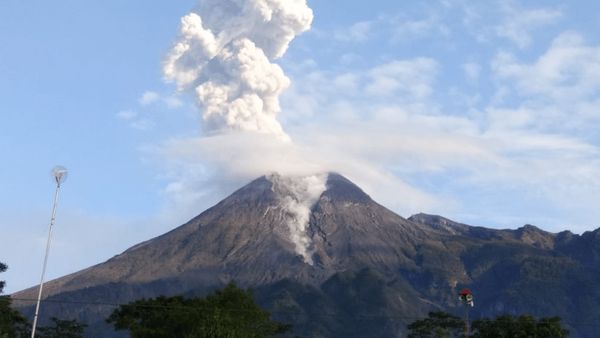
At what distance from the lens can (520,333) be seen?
308 ft

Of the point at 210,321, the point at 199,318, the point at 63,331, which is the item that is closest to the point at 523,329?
the point at 199,318

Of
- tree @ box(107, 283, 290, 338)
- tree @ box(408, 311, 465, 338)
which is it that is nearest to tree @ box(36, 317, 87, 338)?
tree @ box(107, 283, 290, 338)

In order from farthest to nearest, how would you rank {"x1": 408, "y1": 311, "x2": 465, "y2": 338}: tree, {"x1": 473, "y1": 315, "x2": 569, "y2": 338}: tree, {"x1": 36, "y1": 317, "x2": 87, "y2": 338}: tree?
{"x1": 36, "y1": 317, "x2": 87, "y2": 338}: tree
{"x1": 408, "y1": 311, "x2": 465, "y2": 338}: tree
{"x1": 473, "y1": 315, "x2": 569, "y2": 338}: tree

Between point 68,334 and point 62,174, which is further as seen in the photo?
point 68,334

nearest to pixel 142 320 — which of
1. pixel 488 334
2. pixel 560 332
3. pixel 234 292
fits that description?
pixel 234 292

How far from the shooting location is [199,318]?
84.2m

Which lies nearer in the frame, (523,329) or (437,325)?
(523,329)

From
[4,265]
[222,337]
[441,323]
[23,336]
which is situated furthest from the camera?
[441,323]

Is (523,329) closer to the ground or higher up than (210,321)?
higher up

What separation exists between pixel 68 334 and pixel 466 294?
7423cm

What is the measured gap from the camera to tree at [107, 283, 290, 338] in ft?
262

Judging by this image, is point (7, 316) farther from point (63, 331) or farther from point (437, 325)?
point (437, 325)

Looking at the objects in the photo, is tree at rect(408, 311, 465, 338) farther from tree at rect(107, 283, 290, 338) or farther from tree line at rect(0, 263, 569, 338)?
tree at rect(107, 283, 290, 338)

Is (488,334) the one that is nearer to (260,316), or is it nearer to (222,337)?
(260,316)
